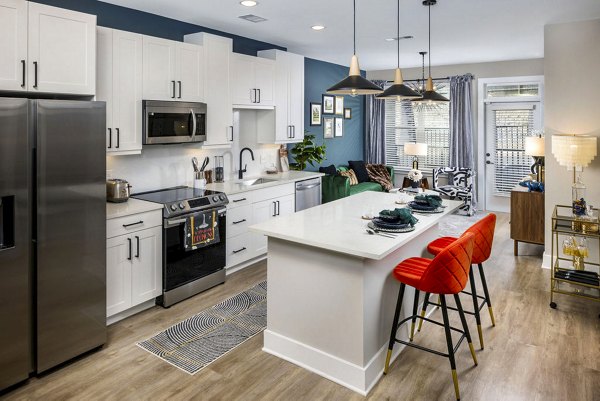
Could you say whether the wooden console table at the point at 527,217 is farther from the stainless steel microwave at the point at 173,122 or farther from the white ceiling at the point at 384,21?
the stainless steel microwave at the point at 173,122

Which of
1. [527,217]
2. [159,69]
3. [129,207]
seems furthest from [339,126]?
[129,207]

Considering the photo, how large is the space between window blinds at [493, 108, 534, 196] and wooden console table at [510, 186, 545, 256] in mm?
2949

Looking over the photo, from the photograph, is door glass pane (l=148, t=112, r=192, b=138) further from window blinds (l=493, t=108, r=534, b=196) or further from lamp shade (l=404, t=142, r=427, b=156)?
window blinds (l=493, t=108, r=534, b=196)

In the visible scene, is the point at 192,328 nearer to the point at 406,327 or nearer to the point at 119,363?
the point at 119,363

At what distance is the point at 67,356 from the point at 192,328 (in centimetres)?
88

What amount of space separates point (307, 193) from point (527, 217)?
272 cm

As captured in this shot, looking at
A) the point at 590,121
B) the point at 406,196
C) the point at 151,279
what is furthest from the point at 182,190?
the point at 590,121

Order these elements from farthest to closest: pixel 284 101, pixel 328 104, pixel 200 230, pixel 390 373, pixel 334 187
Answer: pixel 328 104, pixel 334 187, pixel 284 101, pixel 200 230, pixel 390 373

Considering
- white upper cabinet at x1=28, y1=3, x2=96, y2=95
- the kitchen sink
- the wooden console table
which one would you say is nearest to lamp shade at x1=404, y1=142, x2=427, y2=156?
the wooden console table

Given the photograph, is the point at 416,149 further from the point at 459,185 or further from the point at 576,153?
the point at 576,153

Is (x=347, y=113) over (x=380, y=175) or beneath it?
over

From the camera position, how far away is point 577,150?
13.4 ft

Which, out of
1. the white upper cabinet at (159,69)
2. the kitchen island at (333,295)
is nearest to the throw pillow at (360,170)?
the white upper cabinet at (159,69)

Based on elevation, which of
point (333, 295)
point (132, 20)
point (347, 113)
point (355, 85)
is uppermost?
point (132, 20)
